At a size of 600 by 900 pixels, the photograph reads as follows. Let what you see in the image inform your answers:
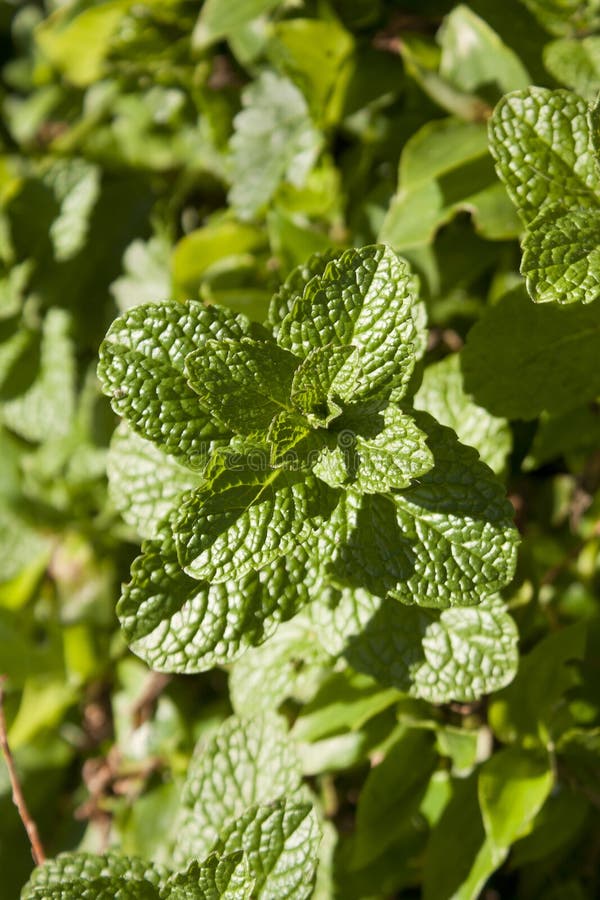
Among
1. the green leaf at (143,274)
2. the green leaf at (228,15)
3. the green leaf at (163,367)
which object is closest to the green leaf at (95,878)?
the green leaf at (163,367)

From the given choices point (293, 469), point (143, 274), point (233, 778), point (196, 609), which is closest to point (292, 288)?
point (293, 469)

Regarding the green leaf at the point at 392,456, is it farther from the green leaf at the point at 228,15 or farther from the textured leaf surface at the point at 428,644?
the green leaf at the point at 228,15

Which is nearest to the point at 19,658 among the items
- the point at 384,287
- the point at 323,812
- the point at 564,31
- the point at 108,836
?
the point at 108,836

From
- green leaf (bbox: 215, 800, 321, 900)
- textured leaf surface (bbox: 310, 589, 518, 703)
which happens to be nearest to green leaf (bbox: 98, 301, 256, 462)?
textured leaf surface (bbox: 310, 589, 518, 703)

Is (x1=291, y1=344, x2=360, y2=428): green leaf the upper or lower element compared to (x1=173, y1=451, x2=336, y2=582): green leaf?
upper

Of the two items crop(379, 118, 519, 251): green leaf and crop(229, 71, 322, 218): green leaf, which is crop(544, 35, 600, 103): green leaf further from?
crop(229, 71, 322, 218): green leaf

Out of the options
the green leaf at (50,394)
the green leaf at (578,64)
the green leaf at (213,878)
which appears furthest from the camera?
the green leaf at (50,394)

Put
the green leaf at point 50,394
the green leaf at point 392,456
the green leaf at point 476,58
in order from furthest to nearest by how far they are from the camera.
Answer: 1. the green leaf at point 50,394
2. the green leaf at point 476,58
3. the green leaf at point 392,456
